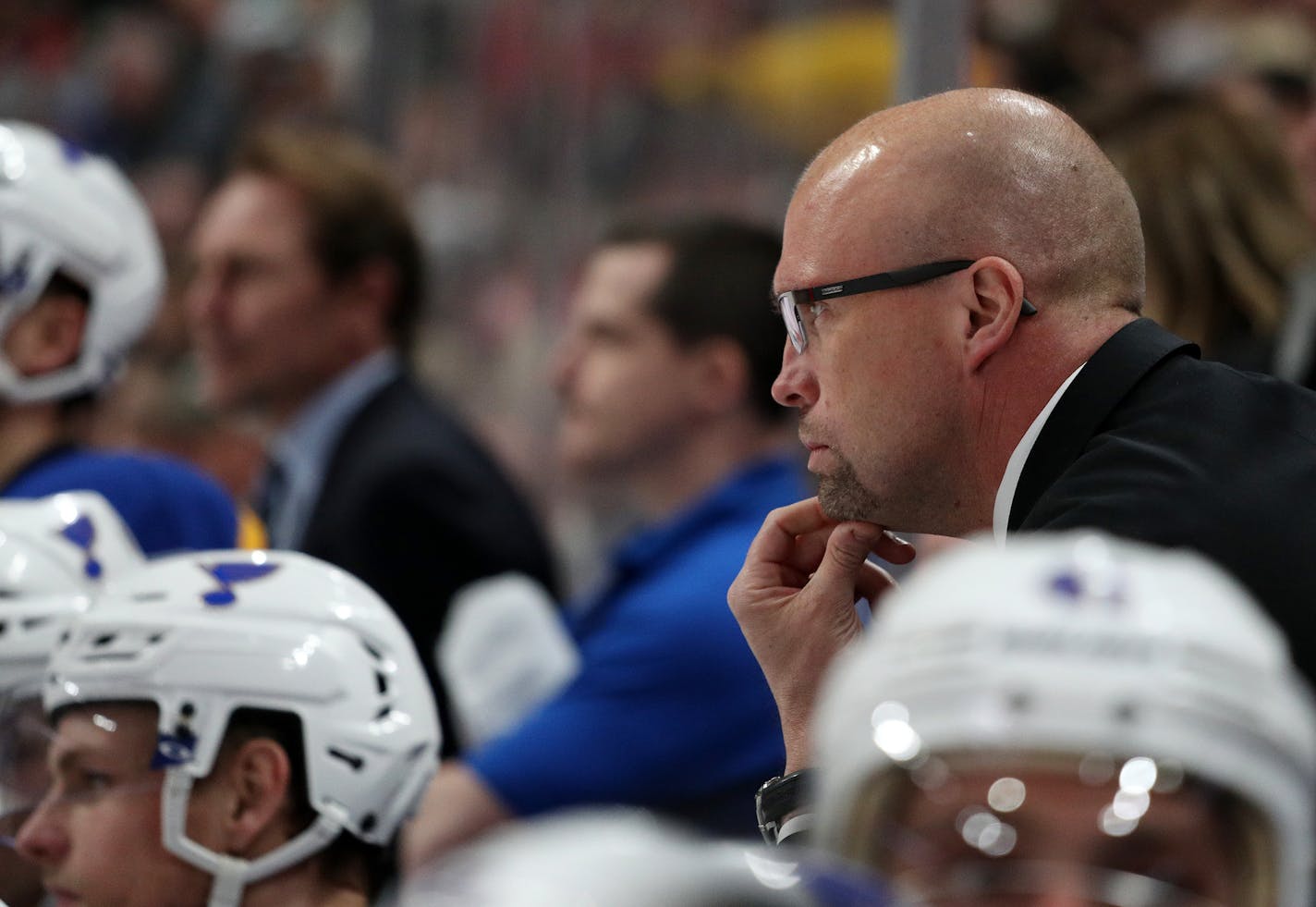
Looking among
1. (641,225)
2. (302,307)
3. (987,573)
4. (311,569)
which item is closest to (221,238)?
(302,307)

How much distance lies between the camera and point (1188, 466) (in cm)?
213

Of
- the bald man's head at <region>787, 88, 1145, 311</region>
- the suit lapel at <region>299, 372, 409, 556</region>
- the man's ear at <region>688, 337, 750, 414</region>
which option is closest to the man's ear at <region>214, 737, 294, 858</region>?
the bald man's head at <region>787, 88, 1145, 311</region>

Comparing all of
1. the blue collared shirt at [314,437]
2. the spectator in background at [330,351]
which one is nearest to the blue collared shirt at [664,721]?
the spectator in background at [330,351]

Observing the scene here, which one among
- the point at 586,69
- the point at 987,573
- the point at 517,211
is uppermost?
the point at 987,573

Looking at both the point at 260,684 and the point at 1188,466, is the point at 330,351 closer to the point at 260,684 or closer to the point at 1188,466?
the point at 260,684

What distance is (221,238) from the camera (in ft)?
15.4

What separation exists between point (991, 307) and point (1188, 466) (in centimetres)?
38

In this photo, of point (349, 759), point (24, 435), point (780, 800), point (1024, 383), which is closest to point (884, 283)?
point (1024, 383)

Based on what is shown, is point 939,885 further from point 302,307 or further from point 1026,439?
point 302,307

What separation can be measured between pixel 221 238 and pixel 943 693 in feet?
12.0

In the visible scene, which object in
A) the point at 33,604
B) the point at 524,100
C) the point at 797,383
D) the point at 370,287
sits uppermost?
the point at 797,383

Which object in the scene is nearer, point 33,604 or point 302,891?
point 302,891

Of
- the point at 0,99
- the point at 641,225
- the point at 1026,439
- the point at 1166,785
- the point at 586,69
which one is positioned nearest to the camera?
the point at 1166,785

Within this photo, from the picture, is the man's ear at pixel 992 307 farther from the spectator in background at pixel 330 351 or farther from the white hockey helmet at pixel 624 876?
the spectator in background at pixel 330 351
